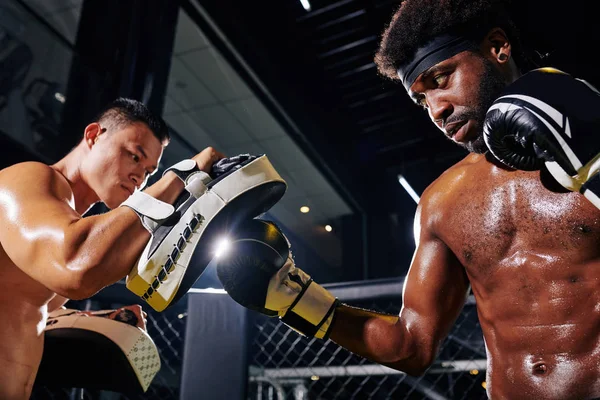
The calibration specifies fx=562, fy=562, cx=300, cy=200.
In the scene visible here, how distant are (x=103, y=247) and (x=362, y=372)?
1472 mm

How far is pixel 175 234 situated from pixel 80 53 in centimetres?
305

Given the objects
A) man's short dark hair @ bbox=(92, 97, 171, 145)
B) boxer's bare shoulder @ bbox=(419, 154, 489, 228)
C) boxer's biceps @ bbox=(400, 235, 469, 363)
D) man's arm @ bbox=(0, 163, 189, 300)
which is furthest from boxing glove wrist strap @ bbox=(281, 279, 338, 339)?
man's short dark hair @ bbox=(92, 97, 171, 145)

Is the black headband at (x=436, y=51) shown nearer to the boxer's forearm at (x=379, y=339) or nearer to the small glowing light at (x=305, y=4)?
the boxer's forearm at (x=379, y=339)

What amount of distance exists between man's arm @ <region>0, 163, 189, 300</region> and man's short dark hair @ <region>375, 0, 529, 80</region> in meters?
0.84

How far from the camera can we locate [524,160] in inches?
47.4

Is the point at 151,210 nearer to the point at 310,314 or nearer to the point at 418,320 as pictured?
the point at 310,314

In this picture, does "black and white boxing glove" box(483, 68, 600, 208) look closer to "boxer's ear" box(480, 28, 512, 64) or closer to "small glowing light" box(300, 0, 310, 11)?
"boxer's ear" box(480, 28, 512, 64)

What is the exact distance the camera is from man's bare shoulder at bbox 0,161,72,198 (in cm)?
149

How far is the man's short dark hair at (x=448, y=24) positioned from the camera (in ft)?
5.45

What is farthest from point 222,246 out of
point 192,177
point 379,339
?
point 379,339

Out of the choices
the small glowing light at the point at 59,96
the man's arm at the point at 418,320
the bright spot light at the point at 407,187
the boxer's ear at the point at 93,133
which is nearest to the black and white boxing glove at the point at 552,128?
the man's arm at the point at 418,320

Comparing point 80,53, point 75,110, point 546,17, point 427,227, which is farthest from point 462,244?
point 546,17

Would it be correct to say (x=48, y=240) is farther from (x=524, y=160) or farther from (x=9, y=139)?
(x=9, y=139)

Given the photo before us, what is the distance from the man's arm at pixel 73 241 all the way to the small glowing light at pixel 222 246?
6.0 inches
